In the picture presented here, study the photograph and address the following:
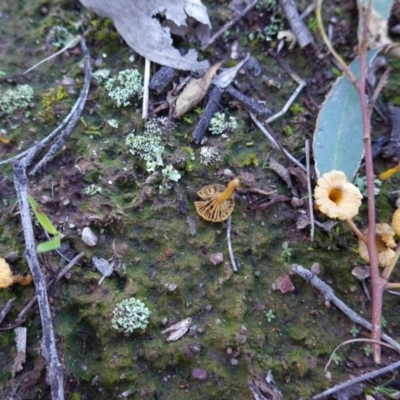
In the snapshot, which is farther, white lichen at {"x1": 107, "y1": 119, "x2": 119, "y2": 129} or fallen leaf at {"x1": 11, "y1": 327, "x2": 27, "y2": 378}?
white lichen at {"x1": 107, "y1": 119, "x2": 119, "y2": 129}

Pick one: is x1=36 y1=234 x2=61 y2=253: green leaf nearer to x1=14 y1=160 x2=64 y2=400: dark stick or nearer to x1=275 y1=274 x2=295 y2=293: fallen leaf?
x1=14 y1=160 x2=64 y2=400: dark stick

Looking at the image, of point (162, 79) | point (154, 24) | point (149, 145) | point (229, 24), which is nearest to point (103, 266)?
point (149, 145)

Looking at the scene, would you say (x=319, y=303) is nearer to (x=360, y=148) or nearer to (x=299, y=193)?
(x=299, y=193)

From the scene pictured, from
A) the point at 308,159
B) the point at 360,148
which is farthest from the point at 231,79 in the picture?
the point at 360,148

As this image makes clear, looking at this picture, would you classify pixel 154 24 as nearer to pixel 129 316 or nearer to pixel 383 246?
pixel 129 316

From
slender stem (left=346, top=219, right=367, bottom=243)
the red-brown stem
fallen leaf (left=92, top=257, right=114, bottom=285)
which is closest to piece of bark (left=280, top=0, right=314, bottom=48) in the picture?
the red-brown stem

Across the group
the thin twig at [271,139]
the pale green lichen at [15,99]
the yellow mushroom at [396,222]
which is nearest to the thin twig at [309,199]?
the thin twig at [271,139]
